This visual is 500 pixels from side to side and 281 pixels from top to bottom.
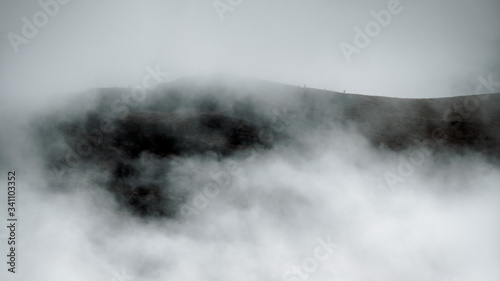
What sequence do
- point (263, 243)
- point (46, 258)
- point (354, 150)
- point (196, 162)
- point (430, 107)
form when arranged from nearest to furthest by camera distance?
point (46, 258) → point (263, 243) → point (196, 162) → point (354, 150) → point (430, 107)

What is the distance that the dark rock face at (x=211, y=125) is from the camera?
6056 cm

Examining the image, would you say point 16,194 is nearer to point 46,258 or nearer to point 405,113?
point 46,258

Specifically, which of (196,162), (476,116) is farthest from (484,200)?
(196,162)

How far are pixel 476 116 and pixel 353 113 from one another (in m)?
21.6

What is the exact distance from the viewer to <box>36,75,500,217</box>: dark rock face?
60.6m

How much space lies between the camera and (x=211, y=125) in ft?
224

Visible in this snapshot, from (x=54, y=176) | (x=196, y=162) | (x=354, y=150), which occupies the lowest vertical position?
(x=54, y=176)

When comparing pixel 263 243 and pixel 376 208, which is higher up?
pixel 376 208

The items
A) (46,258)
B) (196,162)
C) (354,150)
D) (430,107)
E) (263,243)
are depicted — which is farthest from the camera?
(430,107)

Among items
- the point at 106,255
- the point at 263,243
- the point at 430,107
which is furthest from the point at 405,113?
the point at 106,255

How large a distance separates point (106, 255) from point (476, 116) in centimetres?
6501

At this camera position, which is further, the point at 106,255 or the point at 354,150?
the point at 354,150

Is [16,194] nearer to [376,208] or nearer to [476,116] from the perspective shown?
[376,208]

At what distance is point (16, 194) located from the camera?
189 feet
